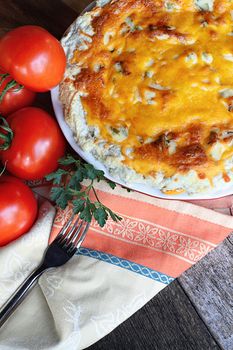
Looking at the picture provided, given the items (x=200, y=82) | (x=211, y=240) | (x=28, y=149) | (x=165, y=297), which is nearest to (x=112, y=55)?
(x=200, y=82)

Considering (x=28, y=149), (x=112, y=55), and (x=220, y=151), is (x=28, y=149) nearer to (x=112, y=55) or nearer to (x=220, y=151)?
(x=112, y=55)

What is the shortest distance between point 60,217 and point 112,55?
0.57 meters

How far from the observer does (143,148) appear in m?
1.63

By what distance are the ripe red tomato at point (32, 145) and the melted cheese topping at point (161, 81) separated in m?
0.15

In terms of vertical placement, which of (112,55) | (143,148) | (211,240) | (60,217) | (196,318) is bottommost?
(196,318)

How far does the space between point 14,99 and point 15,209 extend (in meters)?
0.40

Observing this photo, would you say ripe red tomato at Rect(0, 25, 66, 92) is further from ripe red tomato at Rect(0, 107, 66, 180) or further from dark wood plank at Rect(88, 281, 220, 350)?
dark wood plank at Rect(88, 281, 220, 350)

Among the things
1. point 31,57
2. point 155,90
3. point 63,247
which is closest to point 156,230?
point 63,247

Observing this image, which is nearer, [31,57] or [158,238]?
[31,57]

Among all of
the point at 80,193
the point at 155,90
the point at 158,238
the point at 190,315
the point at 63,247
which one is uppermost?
the point at 155,90

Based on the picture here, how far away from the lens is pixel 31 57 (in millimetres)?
1626

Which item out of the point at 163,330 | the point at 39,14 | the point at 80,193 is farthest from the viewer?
the point at 39,14

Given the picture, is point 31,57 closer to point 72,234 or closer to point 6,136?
point 6,136

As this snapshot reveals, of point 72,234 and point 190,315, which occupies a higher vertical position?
point 72,234
